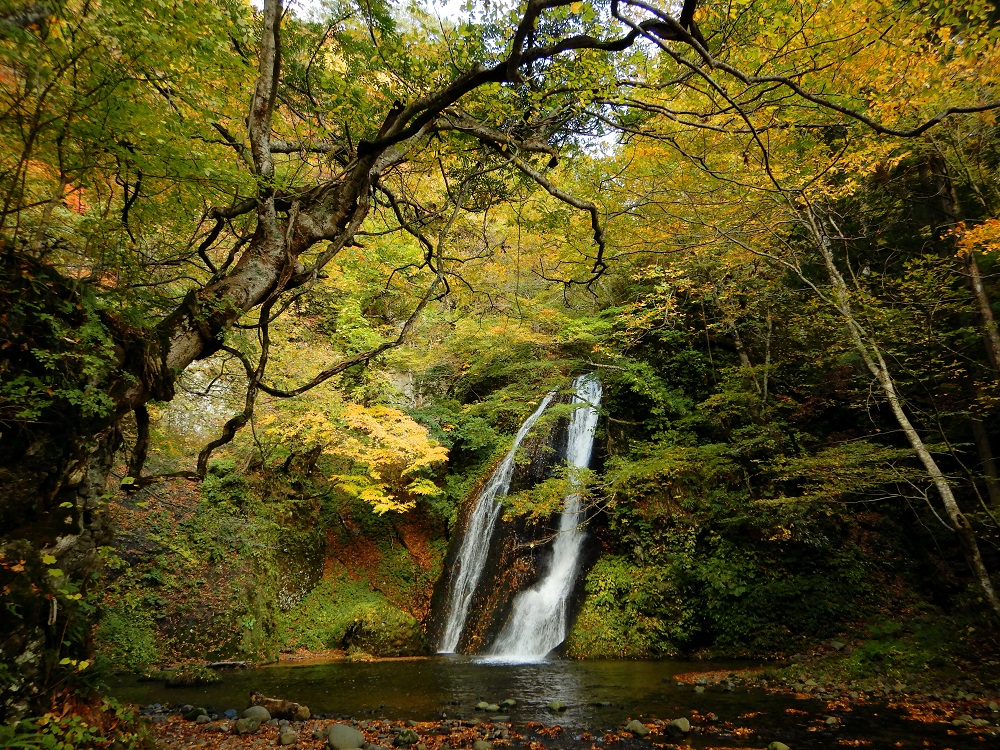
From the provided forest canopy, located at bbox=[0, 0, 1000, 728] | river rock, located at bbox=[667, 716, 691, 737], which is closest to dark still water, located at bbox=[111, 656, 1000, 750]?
river rock, located at bbox=[667, 716, 691, 737]

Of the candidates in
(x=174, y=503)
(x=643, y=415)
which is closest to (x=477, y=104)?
(x=643, y=415)

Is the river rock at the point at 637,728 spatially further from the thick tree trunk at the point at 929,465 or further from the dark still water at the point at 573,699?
the thick tree trunk at the point at 929,465

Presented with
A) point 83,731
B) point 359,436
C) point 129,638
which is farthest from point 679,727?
Result: point 129,638

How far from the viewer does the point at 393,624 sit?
10.8 m

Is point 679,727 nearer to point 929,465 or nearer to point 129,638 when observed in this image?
point 929,465

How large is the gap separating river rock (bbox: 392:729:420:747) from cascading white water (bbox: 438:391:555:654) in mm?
6179

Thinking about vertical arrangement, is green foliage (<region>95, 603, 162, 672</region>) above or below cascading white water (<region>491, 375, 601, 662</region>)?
below

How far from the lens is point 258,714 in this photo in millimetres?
5375

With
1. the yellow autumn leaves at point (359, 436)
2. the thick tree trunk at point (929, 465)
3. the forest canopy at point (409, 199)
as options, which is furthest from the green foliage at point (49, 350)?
the thick tree trunk at point (929, 465)

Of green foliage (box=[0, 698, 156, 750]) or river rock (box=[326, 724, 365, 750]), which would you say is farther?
river rock (box=[326, 724, 365, 750])

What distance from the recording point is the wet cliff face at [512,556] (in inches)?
422

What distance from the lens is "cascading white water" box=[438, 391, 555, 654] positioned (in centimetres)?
1124

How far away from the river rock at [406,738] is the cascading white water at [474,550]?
6.18m

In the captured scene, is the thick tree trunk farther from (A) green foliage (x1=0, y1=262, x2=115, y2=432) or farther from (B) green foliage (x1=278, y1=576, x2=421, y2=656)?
(B) green foliage (x1=278, y1=576, x2=421, y2=656)
